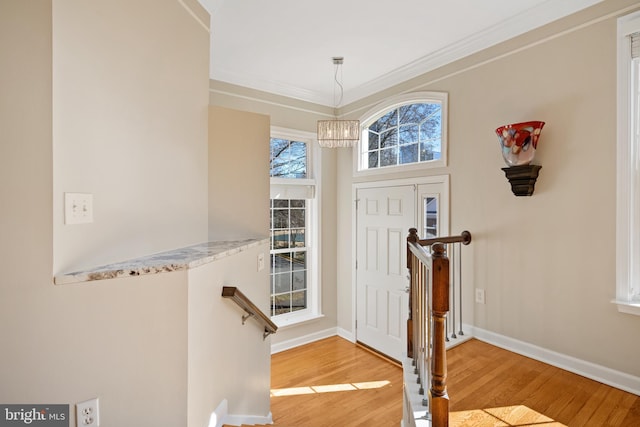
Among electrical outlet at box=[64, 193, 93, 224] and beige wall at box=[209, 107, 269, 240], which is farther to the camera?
beige wall at box=[209, 107, 269, 240]

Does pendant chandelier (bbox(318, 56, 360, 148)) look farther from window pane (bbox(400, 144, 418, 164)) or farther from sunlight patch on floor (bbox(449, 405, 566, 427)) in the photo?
sunlight patch on floor (bbox(449, 405, 566, 427))

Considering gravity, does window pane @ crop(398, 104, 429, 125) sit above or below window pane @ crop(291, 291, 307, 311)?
above

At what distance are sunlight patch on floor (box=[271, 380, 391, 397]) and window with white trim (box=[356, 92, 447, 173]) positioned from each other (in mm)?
2266

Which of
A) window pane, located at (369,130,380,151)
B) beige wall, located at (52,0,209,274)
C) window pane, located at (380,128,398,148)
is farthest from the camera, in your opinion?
window pane, located at (369,130,380,151)

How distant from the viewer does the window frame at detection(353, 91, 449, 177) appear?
308cm

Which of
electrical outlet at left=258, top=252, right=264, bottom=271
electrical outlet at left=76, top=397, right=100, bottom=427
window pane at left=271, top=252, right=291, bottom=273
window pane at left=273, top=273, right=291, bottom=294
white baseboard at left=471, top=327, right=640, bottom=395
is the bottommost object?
white baseboard at left=471, top=327, right=640, bottom=395

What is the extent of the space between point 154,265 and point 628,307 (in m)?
2.66

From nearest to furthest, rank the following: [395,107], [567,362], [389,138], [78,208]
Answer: [78,208]
[567,362]
[395,107]
[389,138]

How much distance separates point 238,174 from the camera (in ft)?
7.80

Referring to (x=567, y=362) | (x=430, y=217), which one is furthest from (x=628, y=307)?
(x=430, y=217)

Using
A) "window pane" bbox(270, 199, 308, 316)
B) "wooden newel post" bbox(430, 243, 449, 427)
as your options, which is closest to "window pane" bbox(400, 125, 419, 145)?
"window pane" bbox(270, 199, 308, 316)

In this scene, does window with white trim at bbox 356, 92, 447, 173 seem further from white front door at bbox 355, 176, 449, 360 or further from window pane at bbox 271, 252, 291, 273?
window pane at bbox 271, 252, 291, 273

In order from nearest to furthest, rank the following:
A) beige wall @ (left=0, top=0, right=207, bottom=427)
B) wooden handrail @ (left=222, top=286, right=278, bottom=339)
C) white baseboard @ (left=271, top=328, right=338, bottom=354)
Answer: beige wall @ (left=0, top=0, right=207, bottom=427)
wooden handrail @ (left=222, top=286, right=278, bottom=339)
white baseboard @ (left=271, top=328, right=338, bottom=354)

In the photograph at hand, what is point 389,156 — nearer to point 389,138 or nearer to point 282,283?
point 389,138
